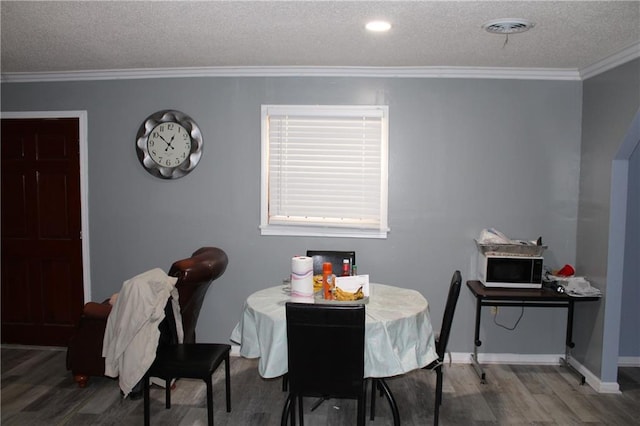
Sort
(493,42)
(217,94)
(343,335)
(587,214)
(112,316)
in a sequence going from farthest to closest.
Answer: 1. (217,94)
2. (587,214)
3. (493,42)
4. (112,316)
5. (343,335)

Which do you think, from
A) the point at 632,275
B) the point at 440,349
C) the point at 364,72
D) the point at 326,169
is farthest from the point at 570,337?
the point at 364,72

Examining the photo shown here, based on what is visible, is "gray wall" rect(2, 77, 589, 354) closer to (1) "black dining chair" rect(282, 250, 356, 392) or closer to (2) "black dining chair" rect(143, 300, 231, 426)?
(1) "black dining chair" rect(282, 250, 356, 392)

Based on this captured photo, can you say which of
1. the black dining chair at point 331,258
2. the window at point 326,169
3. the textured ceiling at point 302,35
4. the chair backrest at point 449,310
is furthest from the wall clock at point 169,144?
the chair backrest at point 449,310

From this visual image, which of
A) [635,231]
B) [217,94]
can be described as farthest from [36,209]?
[635,231]

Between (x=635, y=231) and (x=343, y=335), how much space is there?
3014 millimetres

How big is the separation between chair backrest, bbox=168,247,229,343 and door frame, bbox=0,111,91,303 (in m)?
1.24

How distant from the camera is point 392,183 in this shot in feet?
14.4

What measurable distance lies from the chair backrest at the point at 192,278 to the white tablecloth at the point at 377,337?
55 centimetres

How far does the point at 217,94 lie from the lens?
4441mm

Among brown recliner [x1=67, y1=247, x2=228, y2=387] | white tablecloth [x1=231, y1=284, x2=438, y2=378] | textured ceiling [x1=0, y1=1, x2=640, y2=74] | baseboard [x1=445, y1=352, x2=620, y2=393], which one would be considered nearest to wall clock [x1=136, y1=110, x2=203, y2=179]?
textured ceiling [x1=0, y1=1, x2=640, y2=74]

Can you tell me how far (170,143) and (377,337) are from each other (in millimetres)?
2640

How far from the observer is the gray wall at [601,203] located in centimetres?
371

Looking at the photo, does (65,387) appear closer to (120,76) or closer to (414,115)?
(120,76)

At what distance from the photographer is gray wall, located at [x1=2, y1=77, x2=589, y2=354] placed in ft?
14.2
